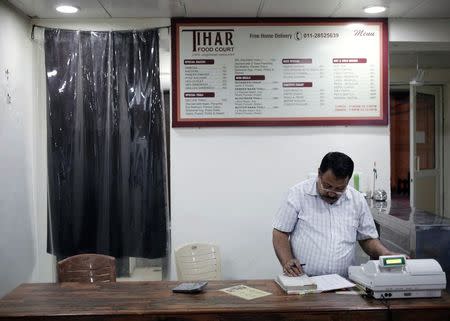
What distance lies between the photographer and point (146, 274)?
3742 millimetres

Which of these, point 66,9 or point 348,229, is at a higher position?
point 66,9

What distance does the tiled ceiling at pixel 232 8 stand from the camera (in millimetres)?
3246

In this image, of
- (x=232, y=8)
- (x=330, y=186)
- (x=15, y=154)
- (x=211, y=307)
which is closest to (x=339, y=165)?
(x=330, y=186)

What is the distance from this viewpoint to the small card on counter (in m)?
2.15

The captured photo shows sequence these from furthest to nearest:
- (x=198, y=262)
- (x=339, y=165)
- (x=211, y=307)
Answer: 1. (x=198, y=262)
2. (x=339, y=165)
3. (x=211, y=307)

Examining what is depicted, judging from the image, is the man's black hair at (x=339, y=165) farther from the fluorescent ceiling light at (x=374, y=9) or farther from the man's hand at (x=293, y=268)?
the fluorescent ceiling light at (x=374, y=9)

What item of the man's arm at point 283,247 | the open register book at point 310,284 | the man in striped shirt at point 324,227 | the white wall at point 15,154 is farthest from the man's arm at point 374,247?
the white wall at point 15,154

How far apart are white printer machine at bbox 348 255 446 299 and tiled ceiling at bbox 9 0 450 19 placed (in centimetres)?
198

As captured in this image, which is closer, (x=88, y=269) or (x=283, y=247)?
(x=283, y=247)

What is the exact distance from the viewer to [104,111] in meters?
3.60

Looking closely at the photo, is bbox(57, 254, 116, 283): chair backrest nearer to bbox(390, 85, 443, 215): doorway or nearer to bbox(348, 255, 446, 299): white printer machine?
bbox(348, 255, 446, 299): white printer machine

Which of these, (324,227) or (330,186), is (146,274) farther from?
(330,186)

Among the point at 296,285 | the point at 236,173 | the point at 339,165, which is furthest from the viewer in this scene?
the point at 236,173

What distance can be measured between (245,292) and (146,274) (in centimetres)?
172
